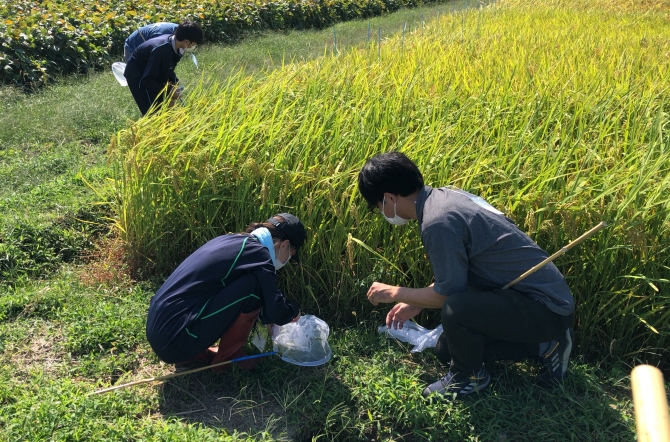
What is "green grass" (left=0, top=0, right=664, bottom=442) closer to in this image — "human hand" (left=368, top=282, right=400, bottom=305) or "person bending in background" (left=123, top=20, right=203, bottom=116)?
"human hand" (left=368, top=282, right=400, bottom=305)

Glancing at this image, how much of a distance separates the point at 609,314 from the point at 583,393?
0.43 meters

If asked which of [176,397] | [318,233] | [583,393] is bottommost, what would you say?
[583,393]

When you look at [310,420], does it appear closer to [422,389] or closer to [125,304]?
[422,389]

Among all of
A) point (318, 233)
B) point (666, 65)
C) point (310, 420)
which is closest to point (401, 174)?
point (318, 233)

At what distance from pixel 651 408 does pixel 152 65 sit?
14.9 feet

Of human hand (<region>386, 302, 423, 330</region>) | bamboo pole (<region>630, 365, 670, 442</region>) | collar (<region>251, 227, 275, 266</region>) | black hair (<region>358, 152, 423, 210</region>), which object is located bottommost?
human hand (<region>386, 302, 423, 330</region>)

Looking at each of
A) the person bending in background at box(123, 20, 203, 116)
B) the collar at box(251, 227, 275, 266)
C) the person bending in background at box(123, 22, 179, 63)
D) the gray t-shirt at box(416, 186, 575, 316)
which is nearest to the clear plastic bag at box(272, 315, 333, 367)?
the collar at box(251, 227, 275, 266)

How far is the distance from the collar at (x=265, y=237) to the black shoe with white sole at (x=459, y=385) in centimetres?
86

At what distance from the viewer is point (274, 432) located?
230 cm

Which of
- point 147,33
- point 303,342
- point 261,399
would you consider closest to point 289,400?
point 261,399

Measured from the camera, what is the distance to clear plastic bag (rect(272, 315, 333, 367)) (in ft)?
8.46

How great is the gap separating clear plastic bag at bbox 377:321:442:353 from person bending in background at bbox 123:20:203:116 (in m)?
2.84

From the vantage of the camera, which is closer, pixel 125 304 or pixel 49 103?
pixel 125 304

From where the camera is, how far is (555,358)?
7.98 ft
